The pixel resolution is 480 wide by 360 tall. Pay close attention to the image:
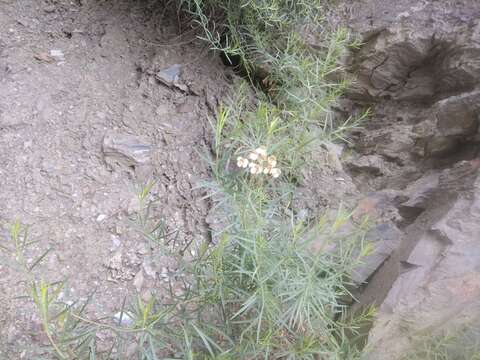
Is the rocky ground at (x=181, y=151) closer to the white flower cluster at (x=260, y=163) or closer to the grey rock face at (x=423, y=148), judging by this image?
the grey rock face at (x=423, y=148)

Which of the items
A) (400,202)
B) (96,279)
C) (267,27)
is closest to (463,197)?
(400,202)

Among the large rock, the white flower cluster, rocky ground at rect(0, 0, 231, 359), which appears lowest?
rocky ground at rect(0, 0, 231, 359)

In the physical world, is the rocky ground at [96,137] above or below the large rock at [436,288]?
below

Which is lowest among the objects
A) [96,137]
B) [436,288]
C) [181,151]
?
[96,137]

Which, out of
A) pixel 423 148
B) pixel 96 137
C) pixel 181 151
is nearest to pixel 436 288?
pixel 423 148

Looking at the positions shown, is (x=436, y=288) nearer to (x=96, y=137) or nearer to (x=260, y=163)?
(x=260, y=163)

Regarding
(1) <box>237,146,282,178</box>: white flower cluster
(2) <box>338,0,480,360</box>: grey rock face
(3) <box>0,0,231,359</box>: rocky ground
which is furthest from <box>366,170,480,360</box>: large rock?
(3) <box>0,0,231,359</box>: rocky ground

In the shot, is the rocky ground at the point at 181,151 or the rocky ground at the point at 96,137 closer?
the rocky ground at the point at 181,151

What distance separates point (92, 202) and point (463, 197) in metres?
1.66

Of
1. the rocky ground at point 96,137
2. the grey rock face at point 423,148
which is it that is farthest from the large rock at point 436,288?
the rocky ground at point 96,137

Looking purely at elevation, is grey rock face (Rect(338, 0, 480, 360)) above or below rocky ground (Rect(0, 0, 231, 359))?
above

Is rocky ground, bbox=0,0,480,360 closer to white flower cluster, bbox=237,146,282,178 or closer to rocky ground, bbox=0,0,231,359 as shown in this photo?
rocky ground, bbox=0,0,231,359

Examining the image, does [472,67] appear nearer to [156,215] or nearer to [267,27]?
[267,27]

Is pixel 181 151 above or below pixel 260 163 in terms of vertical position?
below
